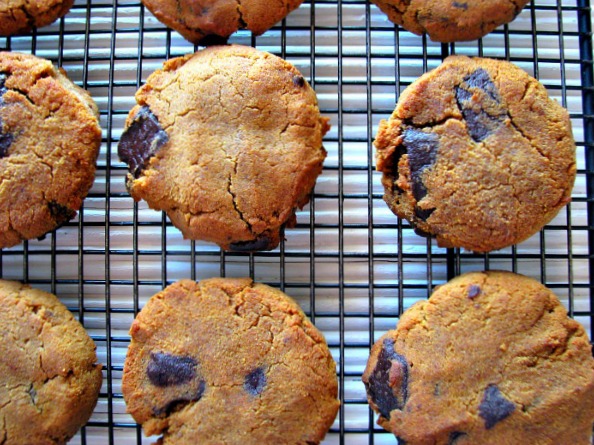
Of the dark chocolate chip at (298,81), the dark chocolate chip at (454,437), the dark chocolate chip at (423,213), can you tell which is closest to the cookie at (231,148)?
the dark chocolate chip at (298,81)

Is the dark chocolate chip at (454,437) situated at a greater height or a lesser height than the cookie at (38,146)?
lesser

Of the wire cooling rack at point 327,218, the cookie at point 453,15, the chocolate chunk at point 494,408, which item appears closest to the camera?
the chocolate chunk at point 494,408

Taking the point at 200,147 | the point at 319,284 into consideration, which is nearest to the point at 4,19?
the point at 200,147

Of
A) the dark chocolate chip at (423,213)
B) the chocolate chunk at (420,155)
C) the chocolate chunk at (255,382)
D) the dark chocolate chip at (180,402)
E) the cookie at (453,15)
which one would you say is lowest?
the dark chocolate chip at (180,402)

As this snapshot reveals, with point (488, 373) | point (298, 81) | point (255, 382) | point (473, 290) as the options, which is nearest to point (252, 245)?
point (255, 382)

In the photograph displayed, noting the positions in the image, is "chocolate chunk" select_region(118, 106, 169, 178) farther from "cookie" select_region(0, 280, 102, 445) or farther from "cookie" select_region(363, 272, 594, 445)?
"cookie" select_region(363, 272, 594, 445)

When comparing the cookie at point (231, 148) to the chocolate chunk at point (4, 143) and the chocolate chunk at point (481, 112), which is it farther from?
the chocolate chunk at point (481, 112)

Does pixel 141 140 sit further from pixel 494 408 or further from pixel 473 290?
pixel 494 408

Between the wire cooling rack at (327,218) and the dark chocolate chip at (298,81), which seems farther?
the wire cooling rack at (327,218)
